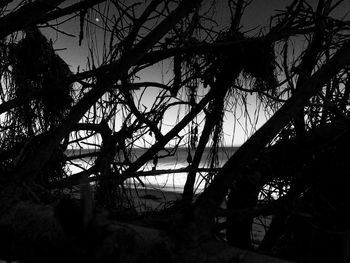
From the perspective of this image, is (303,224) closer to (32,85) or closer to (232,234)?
(232,234)

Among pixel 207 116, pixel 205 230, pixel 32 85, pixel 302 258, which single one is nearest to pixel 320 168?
pixel 302 258

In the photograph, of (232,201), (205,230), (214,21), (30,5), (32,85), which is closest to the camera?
(205,230)

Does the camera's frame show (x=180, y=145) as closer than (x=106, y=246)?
No

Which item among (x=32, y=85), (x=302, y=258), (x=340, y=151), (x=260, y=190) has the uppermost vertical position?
(x=32, y=85)

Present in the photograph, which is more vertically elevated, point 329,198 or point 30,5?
point 30,5

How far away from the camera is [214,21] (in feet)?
5.02

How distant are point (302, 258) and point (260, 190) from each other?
278 mm

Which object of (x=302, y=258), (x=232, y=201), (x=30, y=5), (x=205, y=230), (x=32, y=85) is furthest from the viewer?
(x=32, y=85)

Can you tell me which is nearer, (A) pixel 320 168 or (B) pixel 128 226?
(B) pixel 128 226

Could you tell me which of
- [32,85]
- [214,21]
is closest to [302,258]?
[214,21]

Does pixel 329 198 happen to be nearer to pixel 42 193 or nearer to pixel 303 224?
pixel 303 224

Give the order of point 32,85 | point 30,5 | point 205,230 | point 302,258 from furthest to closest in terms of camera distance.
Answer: point 32,85, point 302,258, point 30,5, point 205,230

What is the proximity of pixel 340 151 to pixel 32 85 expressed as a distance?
4.86 ft

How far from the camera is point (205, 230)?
0.56 meters
